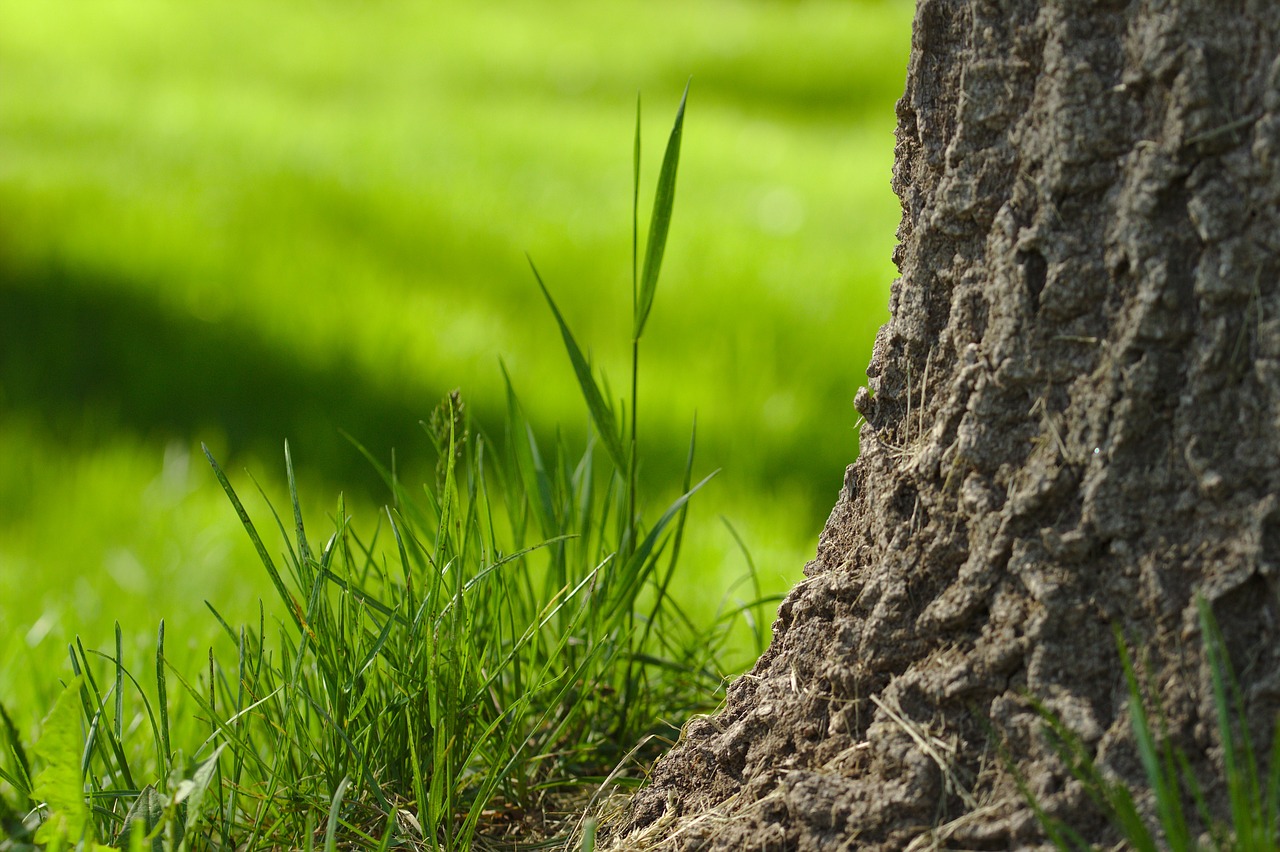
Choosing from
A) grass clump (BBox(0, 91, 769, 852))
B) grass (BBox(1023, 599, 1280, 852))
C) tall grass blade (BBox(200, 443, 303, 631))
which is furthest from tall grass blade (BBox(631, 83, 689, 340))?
grass (BBox(1023, 599, 1280, 852))

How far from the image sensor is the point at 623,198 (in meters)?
5.66

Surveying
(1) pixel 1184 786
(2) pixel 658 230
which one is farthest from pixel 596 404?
(1) pixel 1184 786

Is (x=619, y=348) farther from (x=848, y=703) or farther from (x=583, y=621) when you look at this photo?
(x=848, y=703)

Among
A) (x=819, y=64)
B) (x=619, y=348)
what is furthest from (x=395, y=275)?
(x=819, y=64)

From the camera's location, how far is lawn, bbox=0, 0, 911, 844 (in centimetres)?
277

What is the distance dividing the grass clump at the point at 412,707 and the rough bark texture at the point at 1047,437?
0.23 meters

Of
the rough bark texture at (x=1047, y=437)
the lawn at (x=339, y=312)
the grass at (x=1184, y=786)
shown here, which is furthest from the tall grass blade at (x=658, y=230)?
the grass at (x=1184, y=786)

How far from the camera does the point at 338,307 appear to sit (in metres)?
3.92

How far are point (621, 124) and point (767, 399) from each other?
4553 millimetres

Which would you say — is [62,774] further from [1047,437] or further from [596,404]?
[1047,437]

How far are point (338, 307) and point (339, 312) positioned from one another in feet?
0.12

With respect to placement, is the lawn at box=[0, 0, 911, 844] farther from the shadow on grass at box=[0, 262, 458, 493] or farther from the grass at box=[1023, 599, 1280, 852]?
the grass at box=[1023, 599, 1280, 852]

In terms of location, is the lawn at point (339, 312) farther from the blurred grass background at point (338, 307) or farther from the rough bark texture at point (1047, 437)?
the rough bark texture at point (1047, 437)

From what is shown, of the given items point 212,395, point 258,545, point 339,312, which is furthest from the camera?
point 339,312
